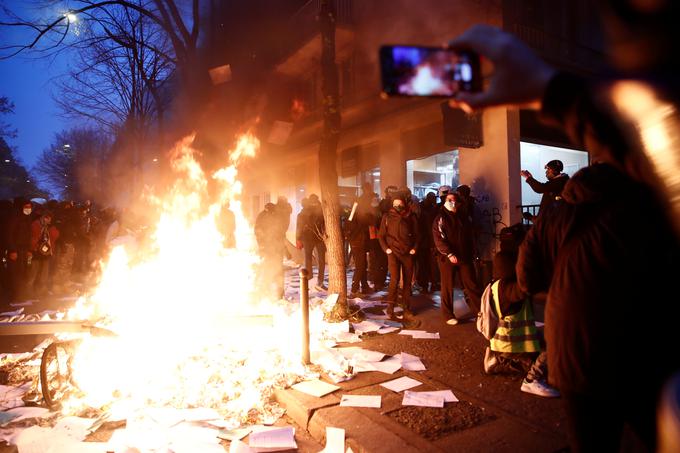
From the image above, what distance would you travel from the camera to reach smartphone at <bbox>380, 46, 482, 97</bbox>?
1365mm

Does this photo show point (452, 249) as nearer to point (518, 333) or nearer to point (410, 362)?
point (410, 362)

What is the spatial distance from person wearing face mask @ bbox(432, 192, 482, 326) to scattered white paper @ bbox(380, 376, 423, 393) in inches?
93.7

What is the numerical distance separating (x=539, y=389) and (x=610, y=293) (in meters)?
2.60

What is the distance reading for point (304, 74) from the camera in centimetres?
1778

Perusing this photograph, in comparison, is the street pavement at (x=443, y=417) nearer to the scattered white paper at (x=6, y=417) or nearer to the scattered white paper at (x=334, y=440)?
the scattered white paper at (x=334, y=440)

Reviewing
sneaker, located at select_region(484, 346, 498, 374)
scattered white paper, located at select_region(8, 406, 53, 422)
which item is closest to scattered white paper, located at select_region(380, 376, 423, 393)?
sneaker, located at select_region(484, 346, 498, 374)

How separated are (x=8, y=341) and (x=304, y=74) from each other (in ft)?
47.5

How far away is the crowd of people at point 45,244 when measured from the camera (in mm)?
10016

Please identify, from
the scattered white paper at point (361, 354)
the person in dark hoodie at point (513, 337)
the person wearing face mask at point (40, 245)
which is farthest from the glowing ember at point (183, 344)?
the person wearing face mask at point (40, 245)

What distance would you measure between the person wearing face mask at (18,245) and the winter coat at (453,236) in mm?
9885

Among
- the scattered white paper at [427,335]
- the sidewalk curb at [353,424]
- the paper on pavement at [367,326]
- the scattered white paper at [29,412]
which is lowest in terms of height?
the scattered white paper at [29,412]

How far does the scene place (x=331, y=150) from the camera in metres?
7.07

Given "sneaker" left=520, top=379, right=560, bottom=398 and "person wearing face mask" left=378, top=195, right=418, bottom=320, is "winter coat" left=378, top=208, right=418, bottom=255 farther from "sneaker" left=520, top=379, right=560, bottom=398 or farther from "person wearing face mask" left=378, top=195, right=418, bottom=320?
"sneaker" left=520, top=379, right=560, bottom=398

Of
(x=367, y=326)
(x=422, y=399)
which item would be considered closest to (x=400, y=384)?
(x=422, y=399)
